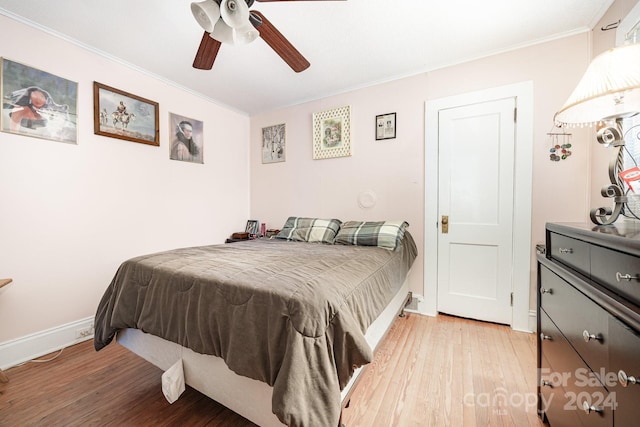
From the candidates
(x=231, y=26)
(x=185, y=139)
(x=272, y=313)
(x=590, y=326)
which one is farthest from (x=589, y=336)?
(x=185, y=139)

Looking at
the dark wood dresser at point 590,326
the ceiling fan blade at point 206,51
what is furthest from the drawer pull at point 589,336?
the ceiling fan blade at point 206,51

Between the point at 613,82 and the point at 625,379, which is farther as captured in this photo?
the point at 613,82

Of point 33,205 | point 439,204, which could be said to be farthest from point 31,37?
point 439,204

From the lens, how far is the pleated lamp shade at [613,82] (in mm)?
889

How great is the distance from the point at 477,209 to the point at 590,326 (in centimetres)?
173

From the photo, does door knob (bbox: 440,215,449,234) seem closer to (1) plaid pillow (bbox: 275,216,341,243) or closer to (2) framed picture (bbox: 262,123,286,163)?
(1) plaid pillow (bbox: 275,216,341,243)

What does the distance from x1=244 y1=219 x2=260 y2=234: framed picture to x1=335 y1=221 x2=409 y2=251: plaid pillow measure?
5.13 ft

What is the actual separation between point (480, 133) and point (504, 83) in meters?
0.46

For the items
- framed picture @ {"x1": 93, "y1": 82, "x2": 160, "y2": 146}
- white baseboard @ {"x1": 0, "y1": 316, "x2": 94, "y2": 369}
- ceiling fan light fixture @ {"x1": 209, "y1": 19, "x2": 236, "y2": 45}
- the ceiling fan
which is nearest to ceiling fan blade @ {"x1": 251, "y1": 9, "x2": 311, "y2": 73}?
the ceiling fan

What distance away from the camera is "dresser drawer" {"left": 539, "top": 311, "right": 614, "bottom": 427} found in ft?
2.39

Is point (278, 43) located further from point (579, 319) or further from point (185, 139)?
point (579, 319)

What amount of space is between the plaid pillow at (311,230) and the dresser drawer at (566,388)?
178 cm

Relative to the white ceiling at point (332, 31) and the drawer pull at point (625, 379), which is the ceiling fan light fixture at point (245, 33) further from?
the drawer pull at point (625, 379)

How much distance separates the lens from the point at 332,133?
10.0ft
